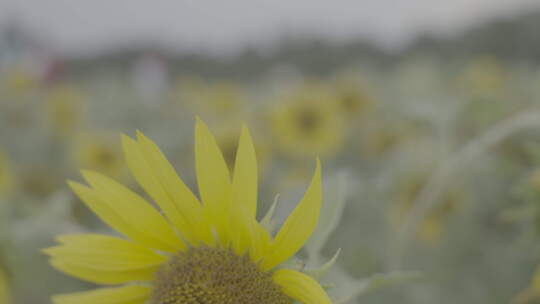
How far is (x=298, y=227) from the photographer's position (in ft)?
0.99

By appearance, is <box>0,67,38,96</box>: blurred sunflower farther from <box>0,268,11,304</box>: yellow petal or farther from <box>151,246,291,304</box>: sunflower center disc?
<box>151,246,291,304</box>: sunflower center disc

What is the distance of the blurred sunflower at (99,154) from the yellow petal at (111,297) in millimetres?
1156

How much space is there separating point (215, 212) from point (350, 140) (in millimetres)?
1491

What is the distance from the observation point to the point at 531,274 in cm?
65

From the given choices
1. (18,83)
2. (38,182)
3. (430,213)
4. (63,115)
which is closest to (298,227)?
(430,213)

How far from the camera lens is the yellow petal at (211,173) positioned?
316 mm

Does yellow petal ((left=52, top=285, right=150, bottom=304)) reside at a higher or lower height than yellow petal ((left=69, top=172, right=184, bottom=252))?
lower

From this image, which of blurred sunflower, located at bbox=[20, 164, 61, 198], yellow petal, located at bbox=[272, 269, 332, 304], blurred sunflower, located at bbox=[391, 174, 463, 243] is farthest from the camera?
blurred sunflower, located at bbox=[20, 164, 61, 198]

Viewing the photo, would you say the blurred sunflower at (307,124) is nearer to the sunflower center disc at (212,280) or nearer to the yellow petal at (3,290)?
the yellow petal at (3,290)

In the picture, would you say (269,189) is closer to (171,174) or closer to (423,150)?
(423,150)

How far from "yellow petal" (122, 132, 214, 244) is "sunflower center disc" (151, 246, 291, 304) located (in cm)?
2

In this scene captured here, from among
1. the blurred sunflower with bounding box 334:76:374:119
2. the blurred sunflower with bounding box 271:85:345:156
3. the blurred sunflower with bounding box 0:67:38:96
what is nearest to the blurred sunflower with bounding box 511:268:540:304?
the blurred sunflower with bounding box 271:85:345:156

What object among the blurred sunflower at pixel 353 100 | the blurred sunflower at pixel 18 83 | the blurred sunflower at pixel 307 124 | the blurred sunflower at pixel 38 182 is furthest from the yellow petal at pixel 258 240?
the blurred sunflower at pixel 18 83

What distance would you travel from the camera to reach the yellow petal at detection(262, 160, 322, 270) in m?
0.29
